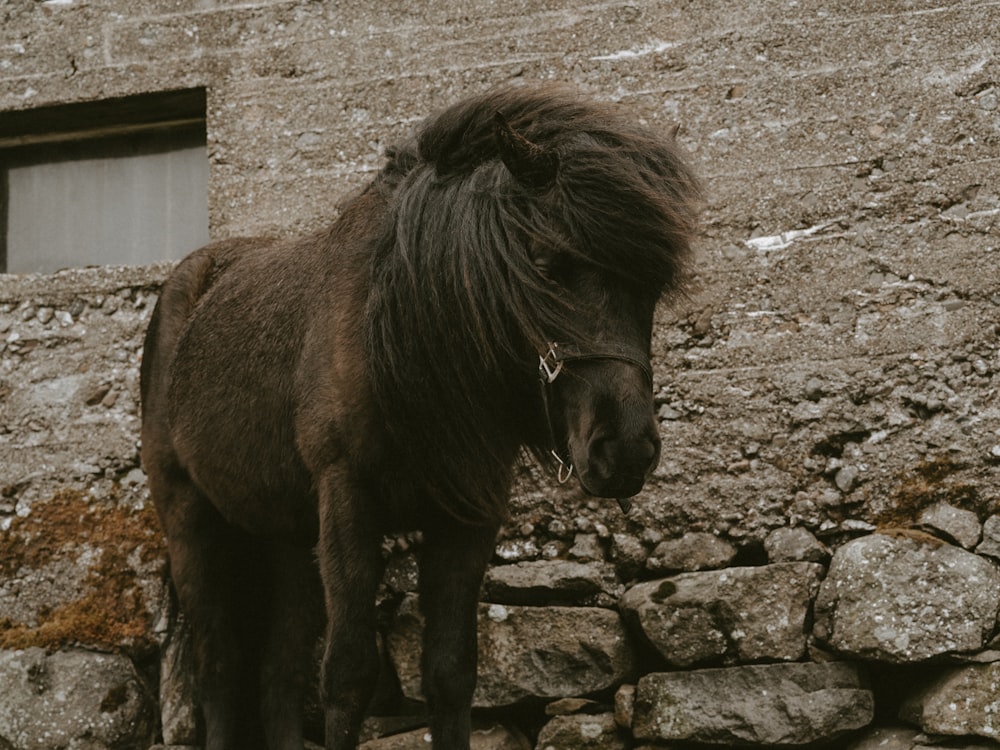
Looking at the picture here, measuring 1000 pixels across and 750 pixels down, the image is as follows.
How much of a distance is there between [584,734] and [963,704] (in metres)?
1.24

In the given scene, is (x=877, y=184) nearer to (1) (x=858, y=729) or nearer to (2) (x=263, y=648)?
(1) (x=858, y=729)

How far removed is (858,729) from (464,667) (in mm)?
1409

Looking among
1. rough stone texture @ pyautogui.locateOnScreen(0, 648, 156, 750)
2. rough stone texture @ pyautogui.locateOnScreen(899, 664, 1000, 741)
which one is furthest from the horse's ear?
rough stone texture @ pyautogui.locateOnScreen(0, 648, 156, 750)

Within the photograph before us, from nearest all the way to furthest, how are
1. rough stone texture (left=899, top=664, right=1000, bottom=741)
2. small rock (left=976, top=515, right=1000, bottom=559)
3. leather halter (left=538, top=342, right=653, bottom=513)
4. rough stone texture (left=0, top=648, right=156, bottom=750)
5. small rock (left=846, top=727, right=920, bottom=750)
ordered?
1. leather halter (left=538, top=342, right=653, bottom=513)
2. rough stone texture (left=899, top=664, right=1000, bottom=741)
3. small rock (left=846, top=727, right=920, bottom=750)
4. small rock (left=976, top=515, right=1000, bottom=559)
5. rough stone texture (left=0, top=648, right=156, bottom=750)

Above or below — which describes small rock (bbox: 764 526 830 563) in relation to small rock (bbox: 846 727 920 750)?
above

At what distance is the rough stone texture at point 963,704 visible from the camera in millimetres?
3873

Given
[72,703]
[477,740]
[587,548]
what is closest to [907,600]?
[587,548]

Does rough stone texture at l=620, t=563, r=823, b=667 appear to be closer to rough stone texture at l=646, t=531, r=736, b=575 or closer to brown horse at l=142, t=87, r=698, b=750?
rough stone texture at l=646, t=531, r=736, b=575

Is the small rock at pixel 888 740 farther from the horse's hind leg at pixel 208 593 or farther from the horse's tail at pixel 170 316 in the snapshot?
the horse's tail at pixel 170 316

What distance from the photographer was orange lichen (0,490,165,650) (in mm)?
4664

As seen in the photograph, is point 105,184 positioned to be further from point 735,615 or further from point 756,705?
point 756,705

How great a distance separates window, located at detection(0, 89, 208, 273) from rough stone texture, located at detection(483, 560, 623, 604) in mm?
2091

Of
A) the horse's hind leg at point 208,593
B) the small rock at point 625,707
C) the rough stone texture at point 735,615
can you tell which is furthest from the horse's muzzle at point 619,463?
the horse's hind leg at point 208,593

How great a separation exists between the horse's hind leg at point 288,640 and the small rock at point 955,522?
2.18 m
